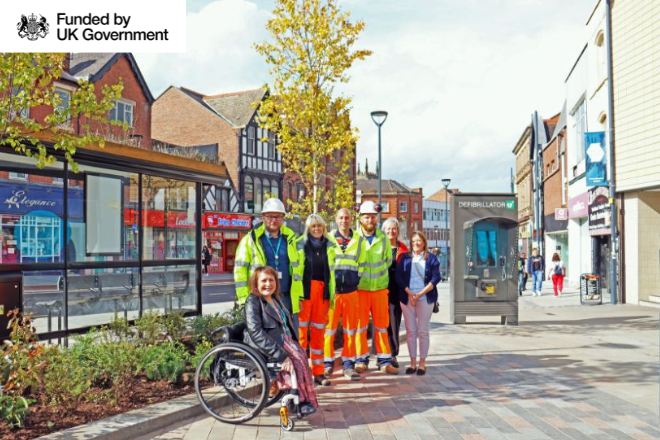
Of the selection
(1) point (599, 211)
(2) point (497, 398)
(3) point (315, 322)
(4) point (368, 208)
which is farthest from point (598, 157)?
(3) point (315, 322)

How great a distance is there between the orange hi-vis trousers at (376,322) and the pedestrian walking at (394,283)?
36 centimetres

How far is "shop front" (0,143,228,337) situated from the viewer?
745cm

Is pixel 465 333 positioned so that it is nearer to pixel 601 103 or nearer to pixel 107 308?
pixel 107 308

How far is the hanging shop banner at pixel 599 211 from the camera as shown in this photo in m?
20.8

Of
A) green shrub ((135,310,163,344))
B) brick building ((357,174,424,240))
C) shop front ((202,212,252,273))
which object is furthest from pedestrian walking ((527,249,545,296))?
brick building ((357,174,424,240))

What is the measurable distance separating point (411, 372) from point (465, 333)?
4.39 meters

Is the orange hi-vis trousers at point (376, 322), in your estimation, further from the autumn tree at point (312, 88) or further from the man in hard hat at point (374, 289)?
the autumn tree at point (312, 88)

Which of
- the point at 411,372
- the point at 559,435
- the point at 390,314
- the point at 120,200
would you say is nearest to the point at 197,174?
the point at 120,200

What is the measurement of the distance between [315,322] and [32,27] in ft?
13.4

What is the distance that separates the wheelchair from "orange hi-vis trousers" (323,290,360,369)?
177cm

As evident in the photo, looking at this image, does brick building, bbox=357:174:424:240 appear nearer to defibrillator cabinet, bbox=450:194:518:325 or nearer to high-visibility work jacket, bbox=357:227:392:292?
defibrillator cabinet, bbox=450:194:518:325

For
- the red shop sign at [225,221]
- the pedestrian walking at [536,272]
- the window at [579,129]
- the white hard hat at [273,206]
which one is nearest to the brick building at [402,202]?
the red shop sign at [225,221]

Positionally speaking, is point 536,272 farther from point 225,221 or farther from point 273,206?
point 225,221

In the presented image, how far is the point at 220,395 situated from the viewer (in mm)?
5977
